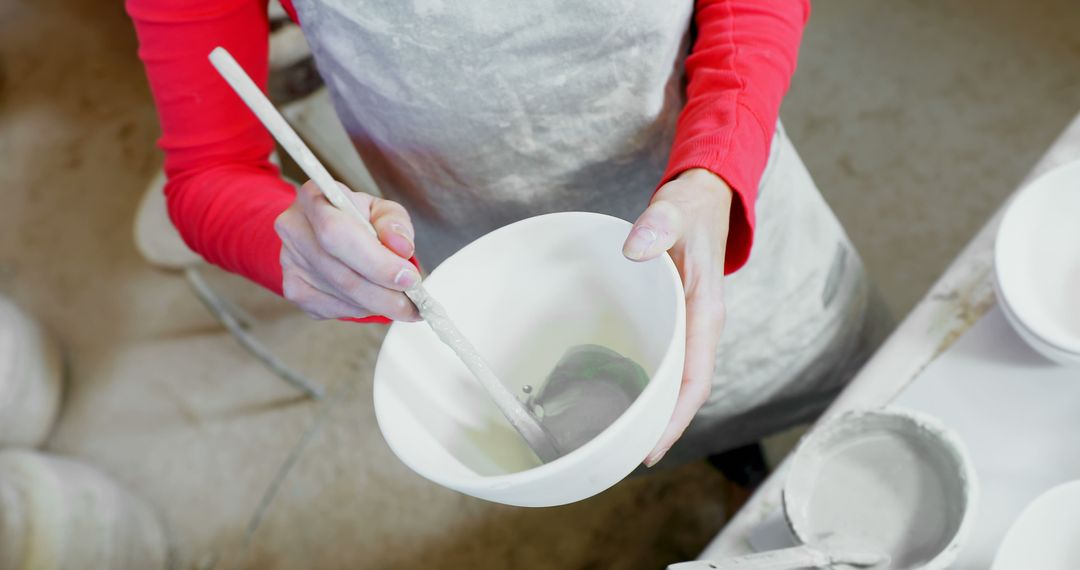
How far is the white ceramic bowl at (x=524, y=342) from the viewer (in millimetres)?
496

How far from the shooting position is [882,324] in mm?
1033

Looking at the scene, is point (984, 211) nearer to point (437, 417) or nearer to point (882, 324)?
point (882, 324)

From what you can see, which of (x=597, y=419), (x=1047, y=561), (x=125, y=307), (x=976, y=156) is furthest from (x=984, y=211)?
(x=125, y=307)

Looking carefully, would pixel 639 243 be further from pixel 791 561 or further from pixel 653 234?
pixel 791 561

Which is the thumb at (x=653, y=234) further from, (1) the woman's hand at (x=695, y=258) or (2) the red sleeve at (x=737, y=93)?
(2) the red sleeve at (x=737, y=93)

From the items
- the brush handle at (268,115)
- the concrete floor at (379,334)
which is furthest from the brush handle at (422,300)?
the concrete floor at (379,334)

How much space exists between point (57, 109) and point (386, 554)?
199cm

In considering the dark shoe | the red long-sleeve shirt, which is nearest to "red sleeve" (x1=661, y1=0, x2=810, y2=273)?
the red long-sleeve shirt

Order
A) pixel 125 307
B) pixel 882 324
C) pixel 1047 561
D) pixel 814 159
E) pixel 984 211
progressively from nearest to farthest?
pixel 1047 561, pixel 882 324, pixel 984 211, pixel 814 159, pixel 125 307

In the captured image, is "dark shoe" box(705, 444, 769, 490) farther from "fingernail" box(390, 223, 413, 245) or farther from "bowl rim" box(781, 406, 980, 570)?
"fingernail" box(390, 223, 413, 245)

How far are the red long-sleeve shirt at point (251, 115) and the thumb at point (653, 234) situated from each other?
10cm

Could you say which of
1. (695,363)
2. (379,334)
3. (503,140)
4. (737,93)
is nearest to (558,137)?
(503,140)

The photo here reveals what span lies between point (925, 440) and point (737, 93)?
11.8 inches

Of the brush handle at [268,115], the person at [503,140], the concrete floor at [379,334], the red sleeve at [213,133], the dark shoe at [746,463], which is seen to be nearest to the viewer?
the brush handle at [268,115]
